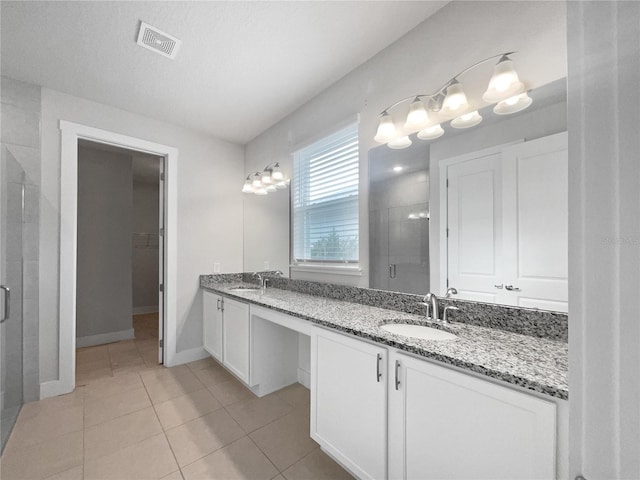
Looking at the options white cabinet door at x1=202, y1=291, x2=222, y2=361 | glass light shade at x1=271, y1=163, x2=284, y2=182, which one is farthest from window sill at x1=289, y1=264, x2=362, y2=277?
glass light shade at x1=271, y1=163, x2=284, y2=182

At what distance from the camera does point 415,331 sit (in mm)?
1527

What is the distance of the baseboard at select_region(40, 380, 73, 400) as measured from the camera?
2258 mm

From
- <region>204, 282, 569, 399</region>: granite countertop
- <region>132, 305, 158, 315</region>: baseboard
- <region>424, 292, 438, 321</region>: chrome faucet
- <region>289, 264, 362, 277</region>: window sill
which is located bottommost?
<region>132, 305, 158, 315</region>: baseboard

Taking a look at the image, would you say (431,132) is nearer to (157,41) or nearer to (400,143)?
Answer: (400,143)

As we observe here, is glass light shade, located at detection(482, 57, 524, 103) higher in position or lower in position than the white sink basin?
higher

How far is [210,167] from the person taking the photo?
3285 millimetres

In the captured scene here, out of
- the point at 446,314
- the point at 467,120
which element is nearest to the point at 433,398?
the point at 446,314

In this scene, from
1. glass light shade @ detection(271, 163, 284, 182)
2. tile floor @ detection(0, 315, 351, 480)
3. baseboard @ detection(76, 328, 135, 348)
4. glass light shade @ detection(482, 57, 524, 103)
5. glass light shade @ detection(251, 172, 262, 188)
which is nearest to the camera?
glass light shade @ detection(482, 57, 524, 103)

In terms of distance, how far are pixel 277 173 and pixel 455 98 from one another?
5.92 ft

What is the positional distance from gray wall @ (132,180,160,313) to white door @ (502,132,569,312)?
591 cm

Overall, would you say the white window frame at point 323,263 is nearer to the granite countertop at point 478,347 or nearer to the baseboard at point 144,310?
the granite countertop at point 478,347

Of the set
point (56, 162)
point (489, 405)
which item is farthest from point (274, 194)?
point (489, 405)

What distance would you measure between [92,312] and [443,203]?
13.9 ft

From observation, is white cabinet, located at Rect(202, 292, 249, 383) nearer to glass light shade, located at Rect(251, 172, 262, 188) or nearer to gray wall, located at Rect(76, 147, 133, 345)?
glass light shade, located at Rect(251, 172, 262, 188)
